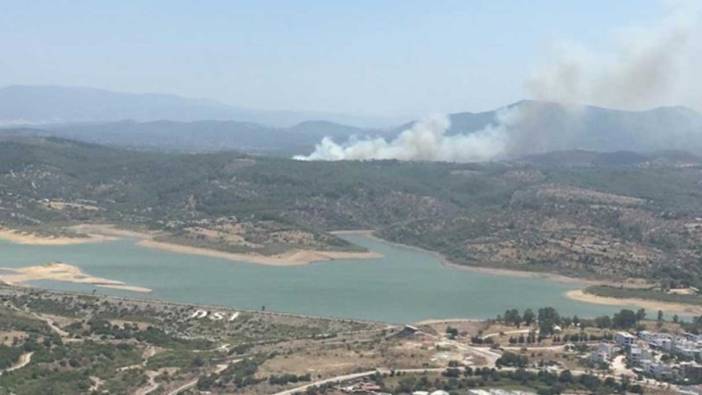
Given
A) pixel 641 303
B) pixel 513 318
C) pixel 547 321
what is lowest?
pixel 641 303

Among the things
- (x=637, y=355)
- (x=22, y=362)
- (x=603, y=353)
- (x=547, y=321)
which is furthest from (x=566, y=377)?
(x=22, y=362)

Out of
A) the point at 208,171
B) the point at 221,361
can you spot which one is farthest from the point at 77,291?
the point at 208,171

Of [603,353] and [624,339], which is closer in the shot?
[603,353]

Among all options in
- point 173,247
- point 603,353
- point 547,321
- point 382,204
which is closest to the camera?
point 603,353

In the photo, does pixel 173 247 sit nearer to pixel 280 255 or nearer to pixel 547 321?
pixel 280 255

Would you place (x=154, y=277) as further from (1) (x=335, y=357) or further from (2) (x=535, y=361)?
(2) (x=535, y=361)

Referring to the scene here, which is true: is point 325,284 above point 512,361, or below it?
below

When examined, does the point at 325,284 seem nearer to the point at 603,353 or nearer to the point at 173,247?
the point at 173,247

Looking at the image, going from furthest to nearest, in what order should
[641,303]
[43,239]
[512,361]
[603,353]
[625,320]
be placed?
[43,239] → [641,303] → [625,320] → [603,353] → [512,361]
